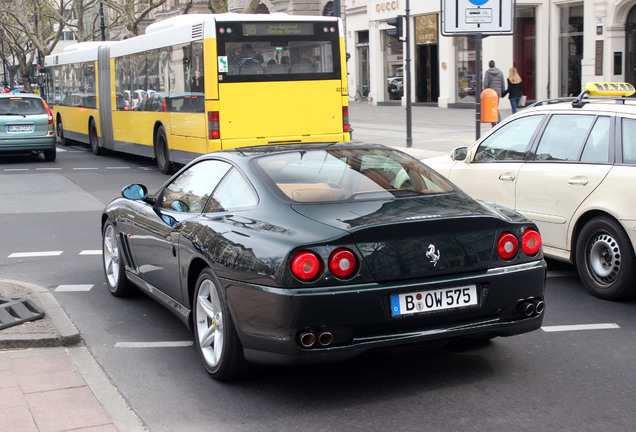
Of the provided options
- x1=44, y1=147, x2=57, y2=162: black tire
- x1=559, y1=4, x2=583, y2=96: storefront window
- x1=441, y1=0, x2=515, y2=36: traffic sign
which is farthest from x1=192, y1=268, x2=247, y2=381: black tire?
x1=559, y1=4, x2=583, y2=96: storefront window

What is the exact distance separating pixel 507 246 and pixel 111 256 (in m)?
3.89

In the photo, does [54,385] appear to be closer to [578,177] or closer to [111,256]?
[111,256]

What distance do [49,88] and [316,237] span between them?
90.3 ft

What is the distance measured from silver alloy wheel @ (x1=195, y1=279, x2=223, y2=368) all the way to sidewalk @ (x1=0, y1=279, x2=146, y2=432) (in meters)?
0.58

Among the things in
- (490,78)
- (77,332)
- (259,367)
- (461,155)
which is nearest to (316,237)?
(259,367)

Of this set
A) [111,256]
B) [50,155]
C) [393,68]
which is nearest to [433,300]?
[111,256]

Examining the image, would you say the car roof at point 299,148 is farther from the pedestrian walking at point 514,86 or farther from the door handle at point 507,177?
the pedestrian walking at point 514,86

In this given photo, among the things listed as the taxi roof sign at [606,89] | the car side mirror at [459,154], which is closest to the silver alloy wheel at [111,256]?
the car side mirror at [459,154]

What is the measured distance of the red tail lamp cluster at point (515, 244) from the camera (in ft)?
16.4

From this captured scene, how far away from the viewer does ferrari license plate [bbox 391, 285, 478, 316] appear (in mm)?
4684

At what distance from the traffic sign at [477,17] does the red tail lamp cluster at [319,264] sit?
1143 cm

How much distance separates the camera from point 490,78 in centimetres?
2577

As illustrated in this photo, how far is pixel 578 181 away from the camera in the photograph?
7.36 metres

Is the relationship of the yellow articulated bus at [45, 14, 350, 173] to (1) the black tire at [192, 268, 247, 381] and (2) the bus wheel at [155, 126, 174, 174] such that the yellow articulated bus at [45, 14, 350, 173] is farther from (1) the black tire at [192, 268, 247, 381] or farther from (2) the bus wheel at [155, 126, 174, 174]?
(1) the black tire at [192, 268, 247, 381]
